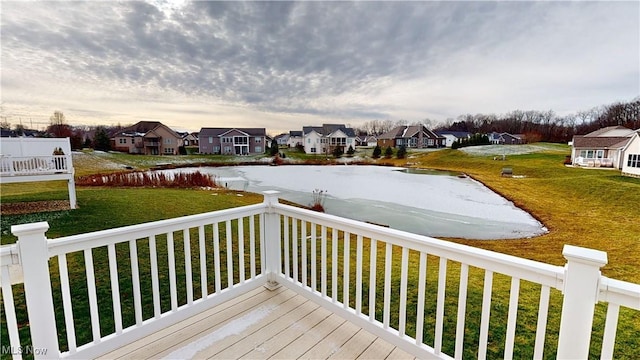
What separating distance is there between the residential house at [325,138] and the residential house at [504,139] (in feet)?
49.9

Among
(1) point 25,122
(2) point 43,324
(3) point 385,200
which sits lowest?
(3) point 385,200

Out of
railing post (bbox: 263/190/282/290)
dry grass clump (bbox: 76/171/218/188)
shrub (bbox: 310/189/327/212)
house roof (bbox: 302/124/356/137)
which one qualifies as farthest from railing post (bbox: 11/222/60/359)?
house roof (bbox: 302/124/356/137)

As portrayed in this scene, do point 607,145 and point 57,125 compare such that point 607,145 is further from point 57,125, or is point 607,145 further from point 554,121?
point 57,125

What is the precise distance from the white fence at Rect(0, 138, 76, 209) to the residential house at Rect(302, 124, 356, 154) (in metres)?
27.2

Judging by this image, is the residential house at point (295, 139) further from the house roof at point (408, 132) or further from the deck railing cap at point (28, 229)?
the deck railing cap at point (28, 229)

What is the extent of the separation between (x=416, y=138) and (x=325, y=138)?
11.7m

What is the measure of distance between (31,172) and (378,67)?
1067 cm

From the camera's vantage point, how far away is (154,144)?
26.9 metres

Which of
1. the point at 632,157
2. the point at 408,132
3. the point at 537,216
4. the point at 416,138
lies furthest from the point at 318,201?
the point at 408,132

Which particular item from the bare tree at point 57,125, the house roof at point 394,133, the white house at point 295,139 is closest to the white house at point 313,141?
the white house at point 295,139

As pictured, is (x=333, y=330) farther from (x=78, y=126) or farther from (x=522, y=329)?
(x=78, y=126)

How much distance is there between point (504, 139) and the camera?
2427cm

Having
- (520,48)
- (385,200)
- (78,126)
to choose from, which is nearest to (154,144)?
(78,126)

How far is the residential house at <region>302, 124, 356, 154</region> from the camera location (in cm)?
3450
